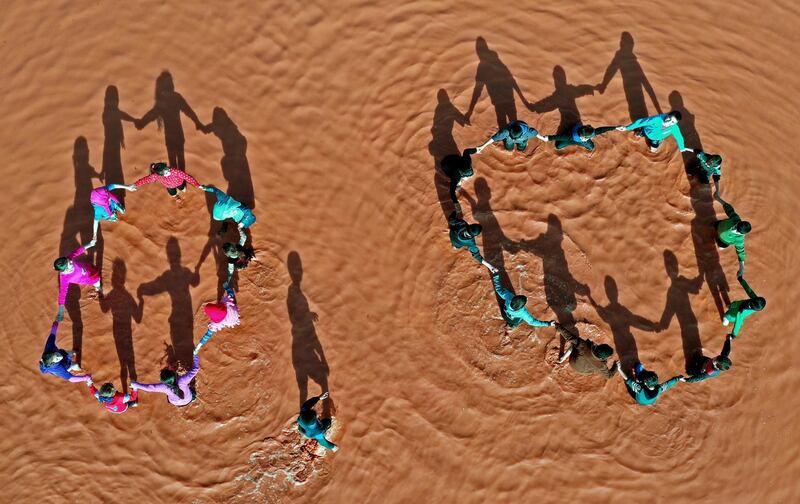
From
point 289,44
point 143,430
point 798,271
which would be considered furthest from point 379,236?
point 798,271

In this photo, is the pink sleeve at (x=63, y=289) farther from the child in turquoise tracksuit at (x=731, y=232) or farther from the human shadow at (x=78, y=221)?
the child in turquoise tracksuit at (x=731, y=232)

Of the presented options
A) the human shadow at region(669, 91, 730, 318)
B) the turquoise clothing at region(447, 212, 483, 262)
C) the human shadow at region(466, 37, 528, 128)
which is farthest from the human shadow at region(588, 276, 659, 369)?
the human shadow at region(466, 37, 528, 128)

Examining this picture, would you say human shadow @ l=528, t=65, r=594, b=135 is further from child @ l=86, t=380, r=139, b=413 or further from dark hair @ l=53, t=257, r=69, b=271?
child @ l=86, t=380, r=139, b=413

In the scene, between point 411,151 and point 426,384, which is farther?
point 411,151

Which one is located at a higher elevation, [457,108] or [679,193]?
[457,108]

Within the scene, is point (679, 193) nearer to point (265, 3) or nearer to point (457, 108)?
point (457, 108)
